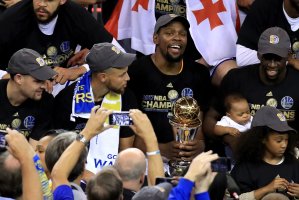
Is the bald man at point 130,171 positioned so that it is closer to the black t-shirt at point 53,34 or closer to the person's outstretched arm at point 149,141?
the person's outstretched arm at point 149,141

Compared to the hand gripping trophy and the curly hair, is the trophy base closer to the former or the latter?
the hand gripping trophy

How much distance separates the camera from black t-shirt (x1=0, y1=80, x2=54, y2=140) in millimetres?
8797

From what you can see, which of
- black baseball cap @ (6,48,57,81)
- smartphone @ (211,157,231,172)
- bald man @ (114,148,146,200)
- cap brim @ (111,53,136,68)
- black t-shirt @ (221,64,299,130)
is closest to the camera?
smartphone @ (211,157,231,172)

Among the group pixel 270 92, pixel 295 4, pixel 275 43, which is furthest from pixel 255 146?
pixel 295 4

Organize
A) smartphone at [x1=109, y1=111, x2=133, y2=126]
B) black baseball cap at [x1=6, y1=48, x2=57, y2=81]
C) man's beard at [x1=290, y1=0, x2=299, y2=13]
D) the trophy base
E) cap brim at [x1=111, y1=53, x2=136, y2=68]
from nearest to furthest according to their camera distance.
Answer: smartphone at [x1=109, y1=111, x2=133, y2=126]
the trophy base
black baseball cap at [x1=6, y1=48, x2=57, y2=81]
cap brim at [x1=111, y1=53, x2=136, y2=68]
man's beard at [x1=290, y1=0, x2=299, y2=13]

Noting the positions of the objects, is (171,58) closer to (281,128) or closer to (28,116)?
(281,128)

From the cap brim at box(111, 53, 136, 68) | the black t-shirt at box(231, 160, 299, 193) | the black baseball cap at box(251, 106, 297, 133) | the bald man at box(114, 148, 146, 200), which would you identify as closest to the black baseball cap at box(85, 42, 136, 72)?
the cap brim at box(111, 53, 136, 68)

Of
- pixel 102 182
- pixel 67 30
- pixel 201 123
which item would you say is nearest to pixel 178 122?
pixel 201 123

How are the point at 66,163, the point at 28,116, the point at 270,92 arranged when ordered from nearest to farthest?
the point at 66,163, the point at 28,116, the point at 270,92

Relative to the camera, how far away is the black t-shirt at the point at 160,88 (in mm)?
9344

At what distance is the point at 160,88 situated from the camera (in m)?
9.38

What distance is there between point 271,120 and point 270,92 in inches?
26.8

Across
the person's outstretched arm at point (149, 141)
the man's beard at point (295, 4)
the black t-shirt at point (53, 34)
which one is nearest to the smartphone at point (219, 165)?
the person's outstretched arm at point (149, 141)

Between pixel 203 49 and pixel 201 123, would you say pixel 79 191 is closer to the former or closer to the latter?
pixel 201 123
